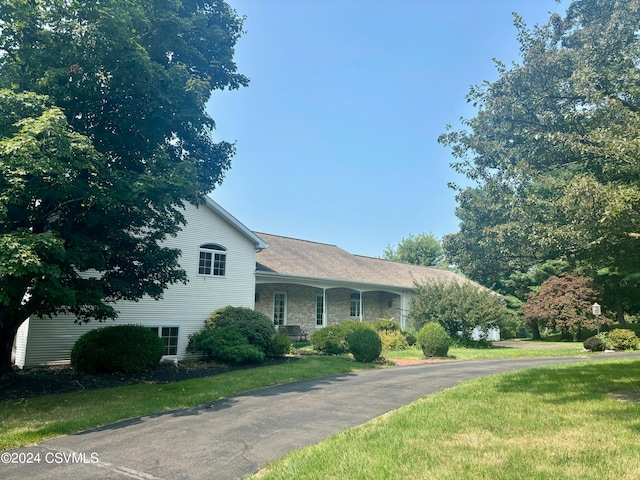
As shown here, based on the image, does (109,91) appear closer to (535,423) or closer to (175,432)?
(175,432)

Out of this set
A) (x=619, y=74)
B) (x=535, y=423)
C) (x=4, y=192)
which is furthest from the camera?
(x=619, y=74)

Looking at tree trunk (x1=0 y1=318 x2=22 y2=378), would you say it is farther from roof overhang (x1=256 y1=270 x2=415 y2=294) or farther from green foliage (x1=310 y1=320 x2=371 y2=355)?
green foliage (x1=310 y1=320 x2=371 y2=355)

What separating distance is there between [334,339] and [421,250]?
45644 mm

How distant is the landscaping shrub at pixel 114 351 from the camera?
40.1ft

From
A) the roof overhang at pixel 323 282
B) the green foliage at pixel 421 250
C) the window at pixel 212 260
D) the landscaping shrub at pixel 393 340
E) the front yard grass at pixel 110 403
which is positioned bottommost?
the front yard grass at pixel 110 403

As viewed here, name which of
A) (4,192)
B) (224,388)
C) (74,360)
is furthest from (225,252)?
(4,192)

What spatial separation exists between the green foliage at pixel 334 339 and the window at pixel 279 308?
4.70 metres

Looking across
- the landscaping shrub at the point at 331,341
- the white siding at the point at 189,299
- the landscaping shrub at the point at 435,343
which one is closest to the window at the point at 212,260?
the white siding at the point at 189,299

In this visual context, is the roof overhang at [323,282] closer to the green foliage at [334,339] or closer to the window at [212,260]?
the window at [212,260]

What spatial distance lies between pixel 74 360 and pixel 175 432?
25.6 ft

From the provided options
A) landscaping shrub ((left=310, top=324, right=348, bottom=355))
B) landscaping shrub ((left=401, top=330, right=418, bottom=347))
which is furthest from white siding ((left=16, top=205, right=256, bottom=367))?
landscaping shrub ((left=401, top=330, right=418, bottom=347))

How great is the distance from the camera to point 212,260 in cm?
1784

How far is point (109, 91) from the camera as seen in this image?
32.4 feet

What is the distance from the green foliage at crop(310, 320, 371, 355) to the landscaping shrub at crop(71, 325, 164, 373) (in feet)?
23.1
